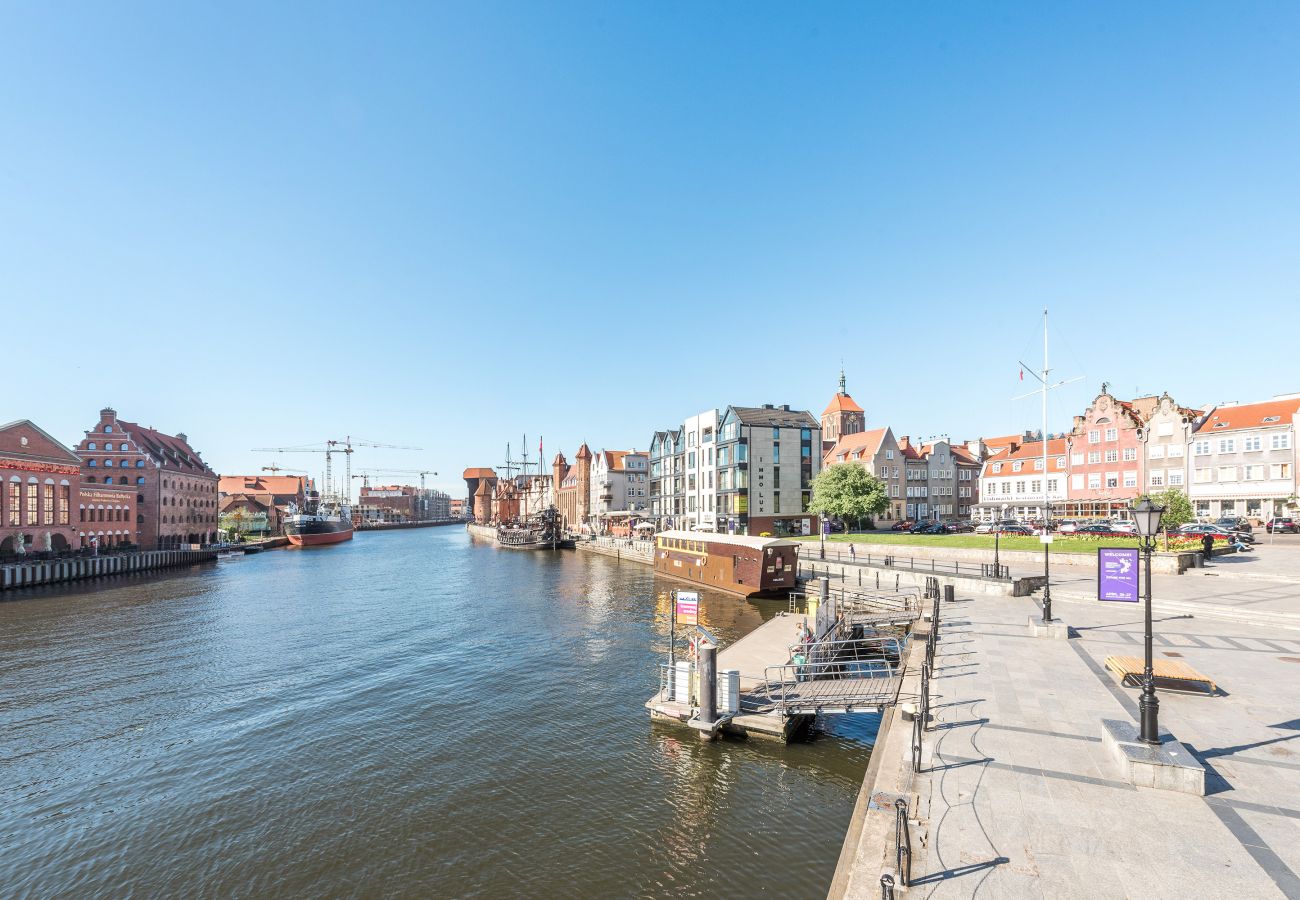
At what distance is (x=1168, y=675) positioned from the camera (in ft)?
47.5

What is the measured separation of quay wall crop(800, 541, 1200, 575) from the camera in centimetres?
3356

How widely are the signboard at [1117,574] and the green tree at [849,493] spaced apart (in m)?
45.0

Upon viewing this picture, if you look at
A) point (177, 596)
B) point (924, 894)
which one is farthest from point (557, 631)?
point (177, 596)

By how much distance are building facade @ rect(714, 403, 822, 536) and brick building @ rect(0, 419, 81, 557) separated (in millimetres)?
73947

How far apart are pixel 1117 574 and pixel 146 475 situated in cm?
10773

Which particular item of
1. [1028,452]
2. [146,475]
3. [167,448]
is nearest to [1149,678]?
[1028,452]

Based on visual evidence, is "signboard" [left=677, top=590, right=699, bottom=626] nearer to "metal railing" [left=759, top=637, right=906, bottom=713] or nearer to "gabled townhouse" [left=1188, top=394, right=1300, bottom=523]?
"metal railing" [left=759, top=637, right=906, bottom=713]

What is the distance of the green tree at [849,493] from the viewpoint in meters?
63.0

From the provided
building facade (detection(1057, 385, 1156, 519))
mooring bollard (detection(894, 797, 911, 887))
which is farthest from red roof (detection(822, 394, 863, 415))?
mooring bollard (detection(894, 797, 911, 887))

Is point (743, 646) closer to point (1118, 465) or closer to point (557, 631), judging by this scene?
point (557, 631)

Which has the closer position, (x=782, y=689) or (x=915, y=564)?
(x=782, y=689)

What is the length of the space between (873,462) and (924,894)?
251ft

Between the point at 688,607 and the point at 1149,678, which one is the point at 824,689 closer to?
the point at 688,607

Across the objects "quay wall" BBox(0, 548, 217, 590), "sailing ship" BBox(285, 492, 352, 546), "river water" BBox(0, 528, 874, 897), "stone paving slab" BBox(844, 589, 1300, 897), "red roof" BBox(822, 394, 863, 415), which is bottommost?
→ "sailing ship" BBox(285, 492, 352, 546)
